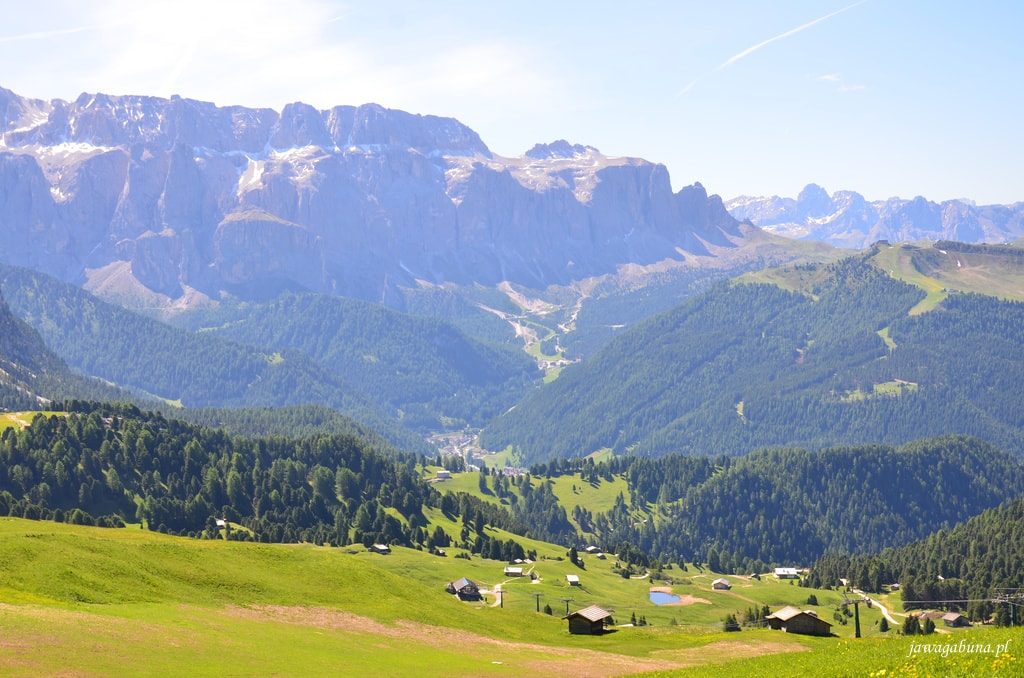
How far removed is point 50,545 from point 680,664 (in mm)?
73410

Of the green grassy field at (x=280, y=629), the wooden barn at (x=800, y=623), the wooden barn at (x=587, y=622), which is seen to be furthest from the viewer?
the wooden barn at (x=800, y=623)

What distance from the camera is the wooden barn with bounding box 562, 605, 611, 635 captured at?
15775 centimetres

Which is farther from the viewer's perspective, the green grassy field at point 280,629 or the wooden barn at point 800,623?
the wooden barn at point 800,623

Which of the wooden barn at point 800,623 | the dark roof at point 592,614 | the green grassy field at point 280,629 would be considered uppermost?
the green grassy field at point 280,629

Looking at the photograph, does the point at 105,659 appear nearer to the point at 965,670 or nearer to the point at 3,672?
the point at 3,672

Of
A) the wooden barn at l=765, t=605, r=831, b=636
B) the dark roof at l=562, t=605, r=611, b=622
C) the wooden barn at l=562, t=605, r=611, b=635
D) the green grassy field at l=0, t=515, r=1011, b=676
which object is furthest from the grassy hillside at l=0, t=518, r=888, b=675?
the wooden barn at l=765, t=605, r=831, b=636

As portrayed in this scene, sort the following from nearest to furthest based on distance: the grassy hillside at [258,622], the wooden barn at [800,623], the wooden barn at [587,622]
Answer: the grassy hillside at [258,622] < the wooden barn at [587,622] < the wooden barn at [800,623]

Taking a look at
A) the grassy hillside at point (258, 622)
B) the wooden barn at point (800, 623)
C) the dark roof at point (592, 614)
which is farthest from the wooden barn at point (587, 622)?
the wooden barn at point (800, 623)

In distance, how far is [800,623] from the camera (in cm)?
16238

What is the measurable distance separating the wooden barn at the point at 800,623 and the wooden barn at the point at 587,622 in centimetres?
2542

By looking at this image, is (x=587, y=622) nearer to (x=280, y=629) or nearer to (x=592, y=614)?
(x=592, y=614)

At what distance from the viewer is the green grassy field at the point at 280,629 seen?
104125mm

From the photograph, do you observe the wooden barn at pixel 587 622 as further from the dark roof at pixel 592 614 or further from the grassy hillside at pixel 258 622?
the grassy hillside at pixel 258 622

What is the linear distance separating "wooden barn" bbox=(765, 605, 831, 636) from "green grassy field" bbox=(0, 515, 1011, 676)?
34.2ft
